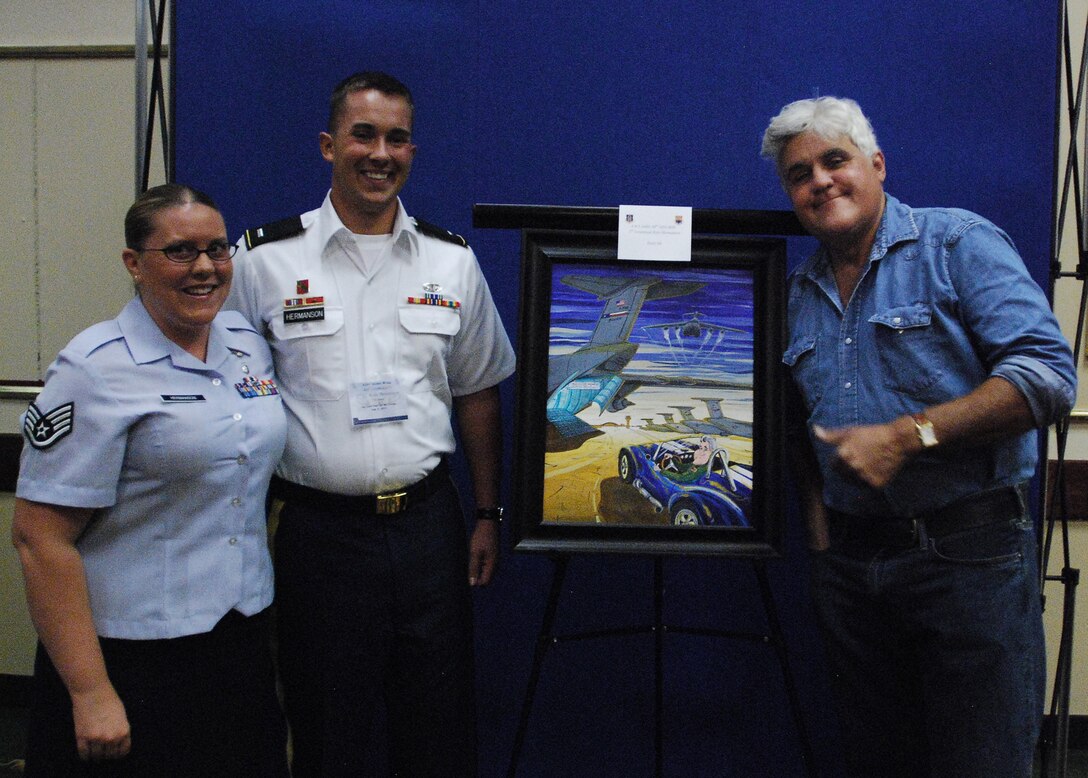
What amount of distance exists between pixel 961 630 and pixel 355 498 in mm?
1300

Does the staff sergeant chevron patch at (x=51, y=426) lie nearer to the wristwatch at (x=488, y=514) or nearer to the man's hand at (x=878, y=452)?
the wristwatch at (x=488, y=514)

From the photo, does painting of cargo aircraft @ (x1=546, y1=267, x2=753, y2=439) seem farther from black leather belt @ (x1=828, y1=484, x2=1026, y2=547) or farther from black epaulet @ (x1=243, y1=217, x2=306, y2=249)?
black epaulet @ (x1=243, y1=217, x2=306, y2=249)

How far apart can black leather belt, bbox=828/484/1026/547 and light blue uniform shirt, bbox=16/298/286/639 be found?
1.28 metres

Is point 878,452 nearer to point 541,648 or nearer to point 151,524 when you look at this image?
point 541,648

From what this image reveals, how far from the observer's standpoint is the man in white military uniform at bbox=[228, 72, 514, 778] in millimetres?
1788

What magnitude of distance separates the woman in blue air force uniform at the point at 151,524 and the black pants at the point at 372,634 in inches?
7.6

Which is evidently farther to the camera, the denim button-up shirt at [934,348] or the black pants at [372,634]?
the black pants at [372,634]

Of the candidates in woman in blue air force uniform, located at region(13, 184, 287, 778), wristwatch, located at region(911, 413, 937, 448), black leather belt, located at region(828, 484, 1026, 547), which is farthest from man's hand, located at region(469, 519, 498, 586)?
wristwatch, located at region(911, 413, 937, 448)

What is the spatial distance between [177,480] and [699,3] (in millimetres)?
1901

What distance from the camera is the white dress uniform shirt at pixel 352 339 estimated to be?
1.79m

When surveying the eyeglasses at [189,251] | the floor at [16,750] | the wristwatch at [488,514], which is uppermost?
the eyeglasses at [189,251]

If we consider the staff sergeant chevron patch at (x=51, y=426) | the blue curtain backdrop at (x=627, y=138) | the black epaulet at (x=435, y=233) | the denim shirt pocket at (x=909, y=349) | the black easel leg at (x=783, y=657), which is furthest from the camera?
the blue curtain backdrop at (x=627, y=138)

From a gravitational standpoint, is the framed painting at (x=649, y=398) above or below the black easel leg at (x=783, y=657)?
above

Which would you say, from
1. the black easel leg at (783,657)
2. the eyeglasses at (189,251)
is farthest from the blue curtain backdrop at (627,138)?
the eyeglasses at (189,251)
